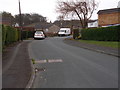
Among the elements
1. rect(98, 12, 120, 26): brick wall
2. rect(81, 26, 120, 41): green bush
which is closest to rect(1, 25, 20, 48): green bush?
rect(81, 26, 120, 41): green bush

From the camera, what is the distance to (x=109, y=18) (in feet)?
162

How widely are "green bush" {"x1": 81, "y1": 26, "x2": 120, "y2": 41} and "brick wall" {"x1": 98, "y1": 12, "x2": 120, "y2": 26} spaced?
908 cm

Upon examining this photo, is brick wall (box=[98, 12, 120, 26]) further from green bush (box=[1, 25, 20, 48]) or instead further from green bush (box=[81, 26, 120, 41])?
green bush (box=[1, 25, 20, 48])

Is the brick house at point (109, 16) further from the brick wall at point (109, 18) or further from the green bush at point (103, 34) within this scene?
the green bush at point (103, 34)

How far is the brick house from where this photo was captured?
156ft

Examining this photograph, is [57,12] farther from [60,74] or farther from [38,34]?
[60,74]

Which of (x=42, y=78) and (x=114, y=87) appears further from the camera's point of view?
(x=42, y=78)

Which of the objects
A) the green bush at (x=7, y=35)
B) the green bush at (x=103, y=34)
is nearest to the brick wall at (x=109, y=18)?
the green bush at (x=103, y=34)

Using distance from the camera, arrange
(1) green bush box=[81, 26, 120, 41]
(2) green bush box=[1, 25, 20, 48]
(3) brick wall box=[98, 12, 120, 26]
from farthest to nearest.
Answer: (3) brick wall box=[98, 12, 120, 26], (1) green bush box=[81, 26, 120, 41], (2) green bush box=[1, 25, 20, 48]

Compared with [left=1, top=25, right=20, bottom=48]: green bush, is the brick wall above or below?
above

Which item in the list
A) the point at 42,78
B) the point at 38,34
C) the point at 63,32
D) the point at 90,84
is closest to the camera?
the point at 90,84

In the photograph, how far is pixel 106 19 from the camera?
164 ft

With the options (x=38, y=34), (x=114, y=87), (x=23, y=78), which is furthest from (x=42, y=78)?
(x=38, y=34)

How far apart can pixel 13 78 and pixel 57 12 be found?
41.2 meters
